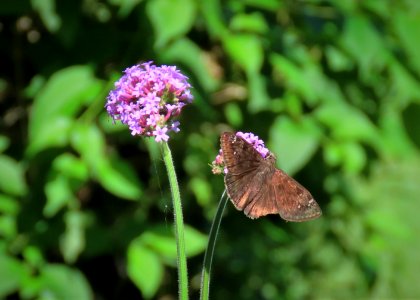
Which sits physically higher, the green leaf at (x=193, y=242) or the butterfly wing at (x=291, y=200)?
the butterfly wing at (x=291, y=200)

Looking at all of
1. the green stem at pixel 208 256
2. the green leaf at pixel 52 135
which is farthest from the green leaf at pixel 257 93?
the green stem at pixel 208 256

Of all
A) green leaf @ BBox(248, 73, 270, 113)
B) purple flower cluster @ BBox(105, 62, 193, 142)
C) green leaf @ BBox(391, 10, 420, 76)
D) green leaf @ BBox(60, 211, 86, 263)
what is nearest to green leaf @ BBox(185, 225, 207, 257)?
green leaf @ BBox(60, 211, 86, 263)

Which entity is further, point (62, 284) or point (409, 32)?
point (409, 32)

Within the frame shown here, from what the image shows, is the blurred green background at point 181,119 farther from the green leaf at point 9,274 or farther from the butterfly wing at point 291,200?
the butterfly wing at point 291,200

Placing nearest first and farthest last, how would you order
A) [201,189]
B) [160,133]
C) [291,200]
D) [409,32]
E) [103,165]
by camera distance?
[160,133]
[291,200]
[103,165]
[409,32]
[201,189]

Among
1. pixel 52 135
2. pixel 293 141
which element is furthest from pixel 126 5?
pixel 293 141

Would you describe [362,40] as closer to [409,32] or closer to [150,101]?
[409,32]

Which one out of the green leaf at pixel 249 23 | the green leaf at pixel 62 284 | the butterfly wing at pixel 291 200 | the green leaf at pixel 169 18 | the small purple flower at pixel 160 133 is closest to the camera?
the small purple flower at pixel 160 133
